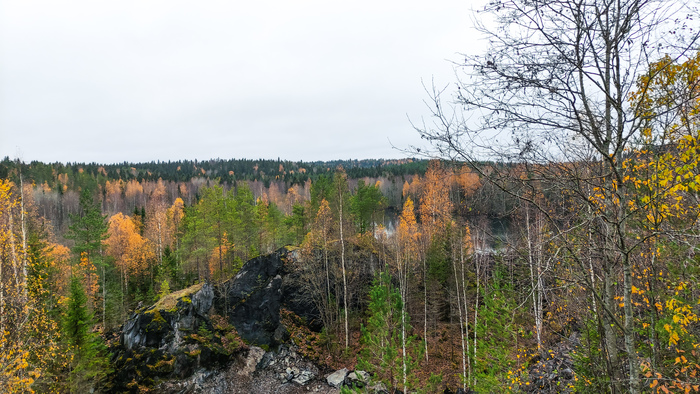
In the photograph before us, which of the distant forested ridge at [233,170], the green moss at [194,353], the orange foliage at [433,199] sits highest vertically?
the distant forested ridge at [233,170]

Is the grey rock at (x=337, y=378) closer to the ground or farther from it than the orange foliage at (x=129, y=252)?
closer to the ground

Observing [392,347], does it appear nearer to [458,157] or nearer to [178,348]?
[458,157]

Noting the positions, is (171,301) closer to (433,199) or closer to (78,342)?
(78,342)

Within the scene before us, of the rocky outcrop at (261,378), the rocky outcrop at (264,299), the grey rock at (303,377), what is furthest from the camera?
the rocky outcrop at (264,299)

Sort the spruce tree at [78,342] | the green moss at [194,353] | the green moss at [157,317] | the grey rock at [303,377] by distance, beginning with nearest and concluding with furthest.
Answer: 1. the spruce tree at [78,342]
2. the grey rock at [303,377]
3. the green moss at [194,353]
4. the green moss at [157,317]

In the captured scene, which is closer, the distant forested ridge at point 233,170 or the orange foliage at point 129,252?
the orange foliage at point 129,252

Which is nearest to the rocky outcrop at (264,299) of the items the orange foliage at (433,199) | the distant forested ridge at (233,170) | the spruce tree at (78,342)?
the spruce tree at (78,342)

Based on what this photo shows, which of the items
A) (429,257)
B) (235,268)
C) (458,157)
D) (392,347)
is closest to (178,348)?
(235,268)

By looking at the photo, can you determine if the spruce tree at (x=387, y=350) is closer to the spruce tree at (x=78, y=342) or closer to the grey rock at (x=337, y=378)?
the grey rock at (x=337, y=378)

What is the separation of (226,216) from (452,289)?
16689 millimetres

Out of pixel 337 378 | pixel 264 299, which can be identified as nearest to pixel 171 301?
pixel 264 299

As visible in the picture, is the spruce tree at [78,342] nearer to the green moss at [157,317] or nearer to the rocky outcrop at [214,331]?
the rocky outcrop at [214,331]

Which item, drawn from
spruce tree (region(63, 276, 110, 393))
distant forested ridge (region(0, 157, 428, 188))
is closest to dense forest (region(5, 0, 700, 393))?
spruce tree (region(63, 276, 110, 393))

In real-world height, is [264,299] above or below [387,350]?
below
